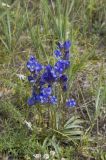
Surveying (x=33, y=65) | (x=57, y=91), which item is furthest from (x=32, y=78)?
(x=57, y=91)

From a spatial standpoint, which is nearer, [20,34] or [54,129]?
[54,129]

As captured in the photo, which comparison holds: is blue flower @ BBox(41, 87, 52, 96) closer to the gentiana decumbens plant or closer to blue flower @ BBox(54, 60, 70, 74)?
the gentiana decumbens plant

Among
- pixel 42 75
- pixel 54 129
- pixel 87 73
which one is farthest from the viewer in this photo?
pixel 87 73

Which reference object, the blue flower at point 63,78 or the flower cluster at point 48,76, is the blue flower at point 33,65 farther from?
the blue flower at point 63,78

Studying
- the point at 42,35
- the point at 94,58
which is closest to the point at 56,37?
the point at 42,35

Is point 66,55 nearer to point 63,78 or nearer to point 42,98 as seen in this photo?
point 63,78

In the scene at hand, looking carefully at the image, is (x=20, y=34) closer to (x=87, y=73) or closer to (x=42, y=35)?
(x=42, y=35)

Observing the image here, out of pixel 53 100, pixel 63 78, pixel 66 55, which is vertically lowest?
pixel 53 100
